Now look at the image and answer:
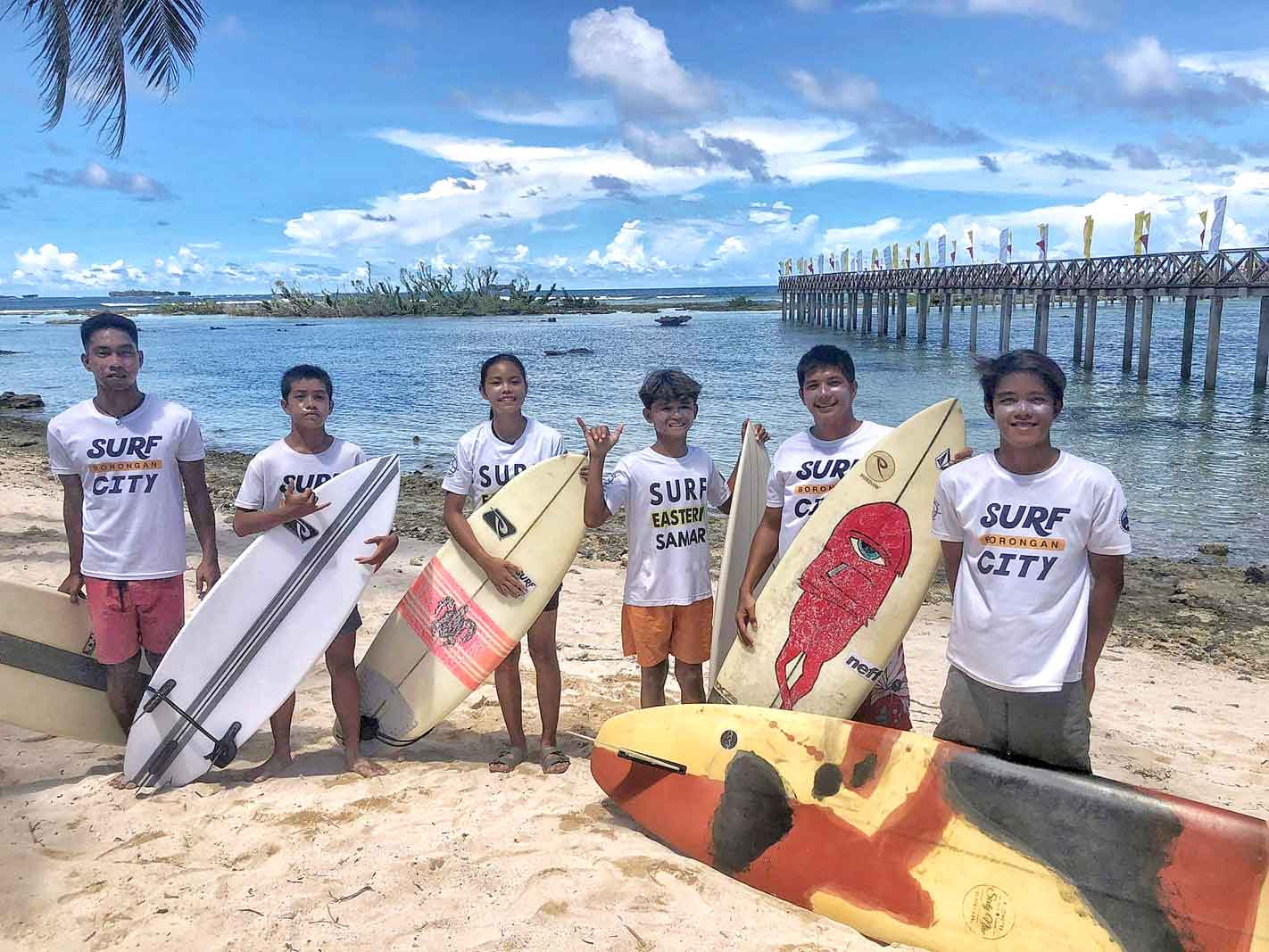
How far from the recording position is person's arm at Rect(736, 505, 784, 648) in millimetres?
3496

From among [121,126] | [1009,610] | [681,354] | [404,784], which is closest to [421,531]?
[121,126]

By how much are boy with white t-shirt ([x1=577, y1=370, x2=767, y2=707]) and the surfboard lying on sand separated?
31 centimetres

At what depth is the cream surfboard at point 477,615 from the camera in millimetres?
3895

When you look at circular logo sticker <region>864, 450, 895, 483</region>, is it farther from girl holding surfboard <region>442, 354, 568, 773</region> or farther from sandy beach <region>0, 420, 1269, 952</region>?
sandy beach <region>0, 420, 1269, 952</region>

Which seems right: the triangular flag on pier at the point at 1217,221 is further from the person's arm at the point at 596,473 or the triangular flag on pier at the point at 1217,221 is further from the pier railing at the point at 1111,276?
the person's arm at the point at 596,473

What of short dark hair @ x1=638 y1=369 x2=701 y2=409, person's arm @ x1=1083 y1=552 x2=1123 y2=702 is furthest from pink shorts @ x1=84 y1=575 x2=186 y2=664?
person's arm @ x1=1083 y1=552 x2=1123 y2=702

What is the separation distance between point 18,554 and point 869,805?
7.06 m

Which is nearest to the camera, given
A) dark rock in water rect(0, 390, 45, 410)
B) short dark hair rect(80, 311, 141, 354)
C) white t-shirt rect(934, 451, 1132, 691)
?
white t-shirt rect(934, 451, 1132, 691)

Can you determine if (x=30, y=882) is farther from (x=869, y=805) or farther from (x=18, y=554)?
(x=18, y=554)

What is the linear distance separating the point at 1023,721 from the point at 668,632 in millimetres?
1317

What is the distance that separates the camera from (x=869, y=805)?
2988 millimetres

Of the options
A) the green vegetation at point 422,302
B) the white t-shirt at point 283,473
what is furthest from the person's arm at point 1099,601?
the green vegetation at point 422,302

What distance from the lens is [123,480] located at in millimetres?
3453

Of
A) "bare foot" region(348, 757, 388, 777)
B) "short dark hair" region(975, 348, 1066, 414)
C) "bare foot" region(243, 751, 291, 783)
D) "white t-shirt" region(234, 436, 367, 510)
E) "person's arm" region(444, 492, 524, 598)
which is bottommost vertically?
"bare foot" region(243, 751, 291, 783)
